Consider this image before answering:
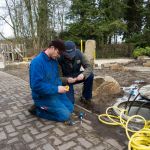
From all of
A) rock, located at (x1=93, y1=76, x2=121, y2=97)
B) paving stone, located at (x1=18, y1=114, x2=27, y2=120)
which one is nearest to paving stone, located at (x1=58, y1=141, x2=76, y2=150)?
paving stone, located at (x1=18, y1=114, x2=27, y2=120)

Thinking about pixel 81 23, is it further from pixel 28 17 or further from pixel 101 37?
pixel 28 17

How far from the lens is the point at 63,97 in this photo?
3.62 metres

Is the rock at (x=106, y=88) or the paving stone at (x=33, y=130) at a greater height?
the rock at (x=106, y=88)

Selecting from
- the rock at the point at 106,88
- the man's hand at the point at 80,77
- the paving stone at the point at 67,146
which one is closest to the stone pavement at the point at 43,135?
the paving stone at the point at 67,146

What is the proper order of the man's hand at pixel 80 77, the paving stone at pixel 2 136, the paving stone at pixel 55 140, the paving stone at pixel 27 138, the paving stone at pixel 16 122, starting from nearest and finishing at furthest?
1. the paving stone at pixel 55 140
2. the paving stone at pixel 27 138
3. the paving stone at pixel 2 136
4. the paving stone at pixel 16 122
5. the man's hand at pixel 80 77

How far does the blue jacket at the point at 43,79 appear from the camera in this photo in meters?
3.09

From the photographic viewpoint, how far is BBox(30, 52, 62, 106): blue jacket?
3.09 m

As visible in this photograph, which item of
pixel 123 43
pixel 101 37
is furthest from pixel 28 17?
pixel 123 43

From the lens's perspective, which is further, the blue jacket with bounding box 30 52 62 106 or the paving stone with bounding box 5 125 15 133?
the paving stone with bounding box 5 125 15 133

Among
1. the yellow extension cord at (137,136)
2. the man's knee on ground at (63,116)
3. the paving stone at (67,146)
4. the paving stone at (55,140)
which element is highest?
the man's knee on ground at (63,116)

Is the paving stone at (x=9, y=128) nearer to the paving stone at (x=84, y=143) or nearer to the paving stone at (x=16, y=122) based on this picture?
the paving stone at (x=16, y=122)

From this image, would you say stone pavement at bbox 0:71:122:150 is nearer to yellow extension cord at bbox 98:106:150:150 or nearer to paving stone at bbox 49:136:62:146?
paving stone at bbox 49:136:62:146

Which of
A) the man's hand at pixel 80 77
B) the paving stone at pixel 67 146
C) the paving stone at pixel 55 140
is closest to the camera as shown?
the paving stone at pixel 67 146

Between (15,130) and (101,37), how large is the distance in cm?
1669
